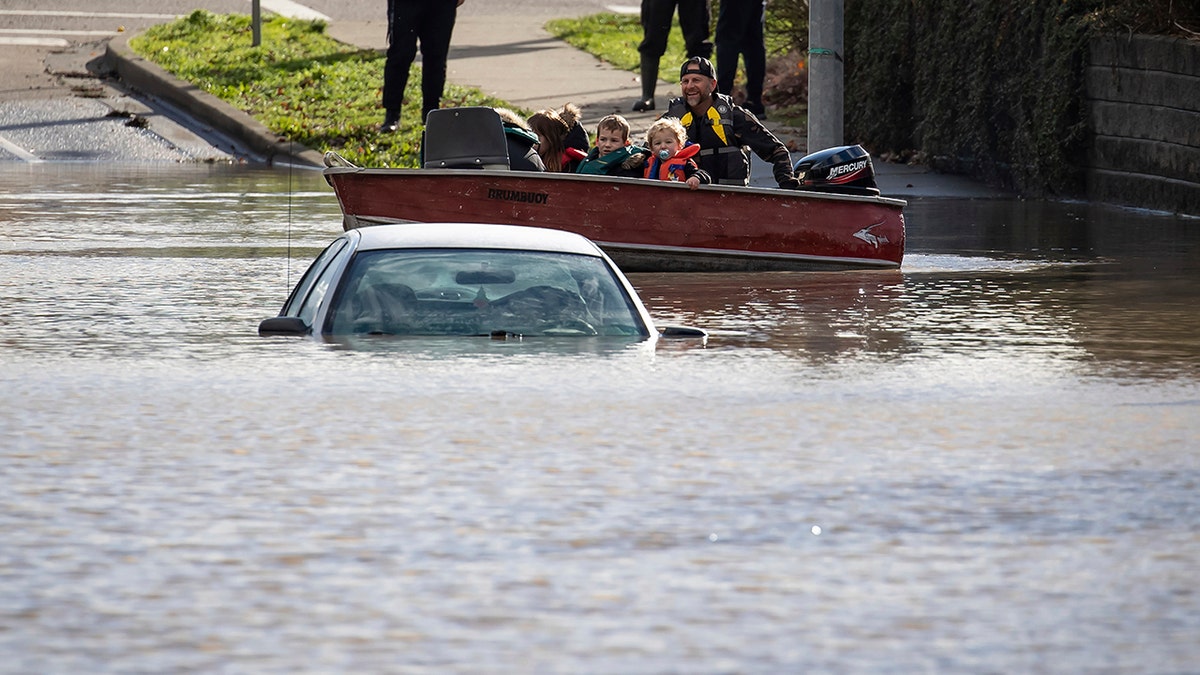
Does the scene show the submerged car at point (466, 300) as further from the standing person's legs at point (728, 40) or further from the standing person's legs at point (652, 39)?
the standing person's legs at point (652, 39)

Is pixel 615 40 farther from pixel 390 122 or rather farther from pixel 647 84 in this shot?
pixel 390 122

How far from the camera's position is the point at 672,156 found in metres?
16.4

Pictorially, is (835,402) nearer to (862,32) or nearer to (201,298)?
(201,298)

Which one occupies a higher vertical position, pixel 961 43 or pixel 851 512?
pixel 961 43

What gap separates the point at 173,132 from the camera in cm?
2728

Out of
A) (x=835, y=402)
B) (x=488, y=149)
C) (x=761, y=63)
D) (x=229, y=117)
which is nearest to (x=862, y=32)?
(x=761, y=63)

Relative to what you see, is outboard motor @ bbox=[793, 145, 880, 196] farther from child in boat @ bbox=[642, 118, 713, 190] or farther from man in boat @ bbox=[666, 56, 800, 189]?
child in boat @ bbox=[642, 118, 713, 190]

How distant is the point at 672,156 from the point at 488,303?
5385 millimetres

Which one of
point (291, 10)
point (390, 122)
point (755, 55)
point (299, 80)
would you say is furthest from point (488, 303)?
point (291, 10)

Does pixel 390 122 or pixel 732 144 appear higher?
pixel 390 122

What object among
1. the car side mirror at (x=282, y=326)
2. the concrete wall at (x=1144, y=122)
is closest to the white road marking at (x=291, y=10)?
the concrete wall at (x=1144, y=122)

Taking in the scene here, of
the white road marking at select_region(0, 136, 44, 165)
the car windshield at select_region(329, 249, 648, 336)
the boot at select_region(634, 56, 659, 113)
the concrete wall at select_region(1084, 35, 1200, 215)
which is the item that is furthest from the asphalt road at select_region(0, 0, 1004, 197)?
the car windshield at select_region(329, 249, 648, 336)

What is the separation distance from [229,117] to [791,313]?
14.9 m

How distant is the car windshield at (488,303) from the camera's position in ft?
34.0
